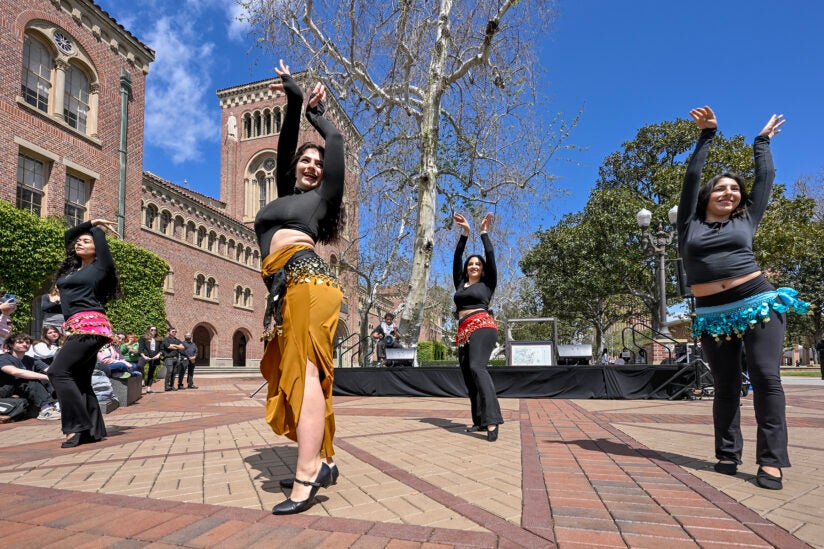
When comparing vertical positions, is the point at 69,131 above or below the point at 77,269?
above

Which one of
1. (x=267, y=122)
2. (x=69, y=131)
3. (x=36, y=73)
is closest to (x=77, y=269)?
(x=69, y=131)

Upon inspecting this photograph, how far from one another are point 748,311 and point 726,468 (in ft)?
3.15

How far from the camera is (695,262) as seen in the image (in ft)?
10.4

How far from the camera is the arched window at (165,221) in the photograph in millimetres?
25086

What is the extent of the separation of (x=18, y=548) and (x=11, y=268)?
16.0 meters

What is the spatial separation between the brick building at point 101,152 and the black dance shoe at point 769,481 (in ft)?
27.6

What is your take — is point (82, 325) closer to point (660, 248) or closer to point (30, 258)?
point (660, 248)

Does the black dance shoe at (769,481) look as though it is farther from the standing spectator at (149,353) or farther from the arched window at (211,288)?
the arched window at (211,288)

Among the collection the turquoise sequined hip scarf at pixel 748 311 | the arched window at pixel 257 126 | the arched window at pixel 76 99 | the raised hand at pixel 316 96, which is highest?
the arched window at pixel 257 126

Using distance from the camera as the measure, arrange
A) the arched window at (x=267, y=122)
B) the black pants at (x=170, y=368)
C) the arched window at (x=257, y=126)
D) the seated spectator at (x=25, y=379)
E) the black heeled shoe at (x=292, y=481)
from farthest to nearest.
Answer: the arched window at (x=257, y=126), the arched window at (x=267, y=122), the black pants at (x=170, y=368), the seated spectator at (x=25, y=379), the black heeled shoe at (x=292, y=481)

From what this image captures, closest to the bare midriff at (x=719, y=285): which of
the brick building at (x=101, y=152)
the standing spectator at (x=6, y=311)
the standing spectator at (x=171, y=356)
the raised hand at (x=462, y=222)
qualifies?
the raised hand at (x=462, y=222)

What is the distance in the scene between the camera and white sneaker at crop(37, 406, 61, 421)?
20.7 ft

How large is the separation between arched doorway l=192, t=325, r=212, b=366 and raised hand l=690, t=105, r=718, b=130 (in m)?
32.1

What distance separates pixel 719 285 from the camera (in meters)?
3.09
